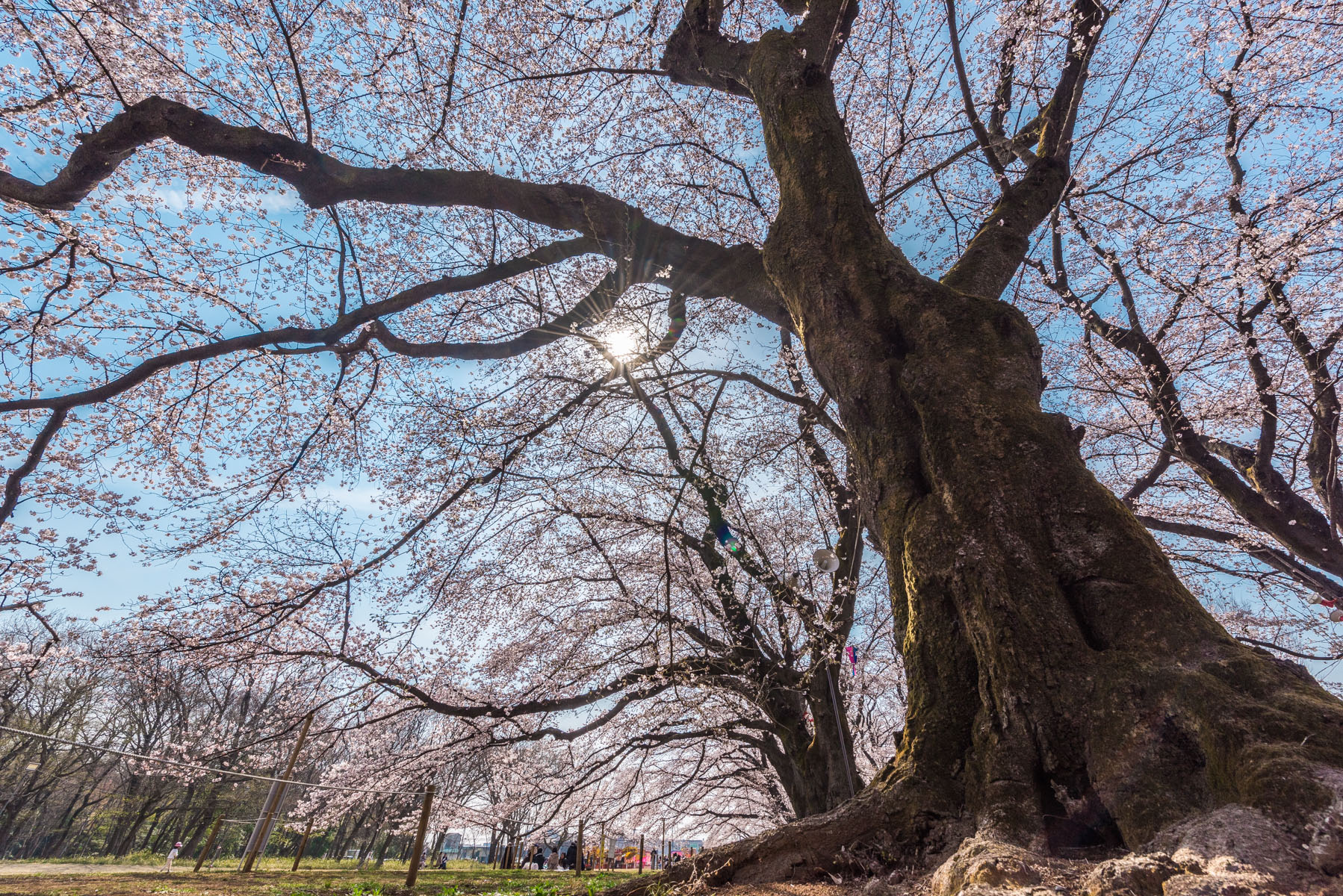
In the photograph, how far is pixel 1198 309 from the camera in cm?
537

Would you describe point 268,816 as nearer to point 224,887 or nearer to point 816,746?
point 224,887

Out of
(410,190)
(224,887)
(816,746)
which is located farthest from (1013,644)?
(224,887)

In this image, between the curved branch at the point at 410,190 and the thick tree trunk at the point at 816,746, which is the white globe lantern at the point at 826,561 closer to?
the thick tree trunk at the point at 816,746

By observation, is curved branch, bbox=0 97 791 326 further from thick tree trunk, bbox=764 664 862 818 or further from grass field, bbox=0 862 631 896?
grass field, bbox=0 862 631 896

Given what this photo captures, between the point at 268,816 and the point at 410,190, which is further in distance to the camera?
the point at 268,816

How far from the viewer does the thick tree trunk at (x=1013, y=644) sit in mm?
1252

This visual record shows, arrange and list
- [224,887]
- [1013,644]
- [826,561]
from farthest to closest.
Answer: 1. [224,887]
2. [826,561]
3. [1013,644]

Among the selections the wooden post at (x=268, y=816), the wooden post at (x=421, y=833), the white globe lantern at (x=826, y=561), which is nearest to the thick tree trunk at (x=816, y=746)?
the white globe lantern at (x=826, y=561)

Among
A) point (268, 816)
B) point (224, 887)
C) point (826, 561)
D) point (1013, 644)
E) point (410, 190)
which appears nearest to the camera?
point (1013, 644)

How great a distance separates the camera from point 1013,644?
63.9 inches

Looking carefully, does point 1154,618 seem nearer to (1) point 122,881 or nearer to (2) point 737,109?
(2) point 737,109

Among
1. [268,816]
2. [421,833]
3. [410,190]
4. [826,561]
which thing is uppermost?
[410,190]

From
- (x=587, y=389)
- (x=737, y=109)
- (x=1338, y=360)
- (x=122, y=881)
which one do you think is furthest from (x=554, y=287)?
(x=122, y=881)

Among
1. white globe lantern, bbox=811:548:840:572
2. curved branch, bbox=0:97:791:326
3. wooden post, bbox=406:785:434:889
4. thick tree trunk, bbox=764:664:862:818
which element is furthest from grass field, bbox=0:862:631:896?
curved branch, bbox=0:97:791:326
